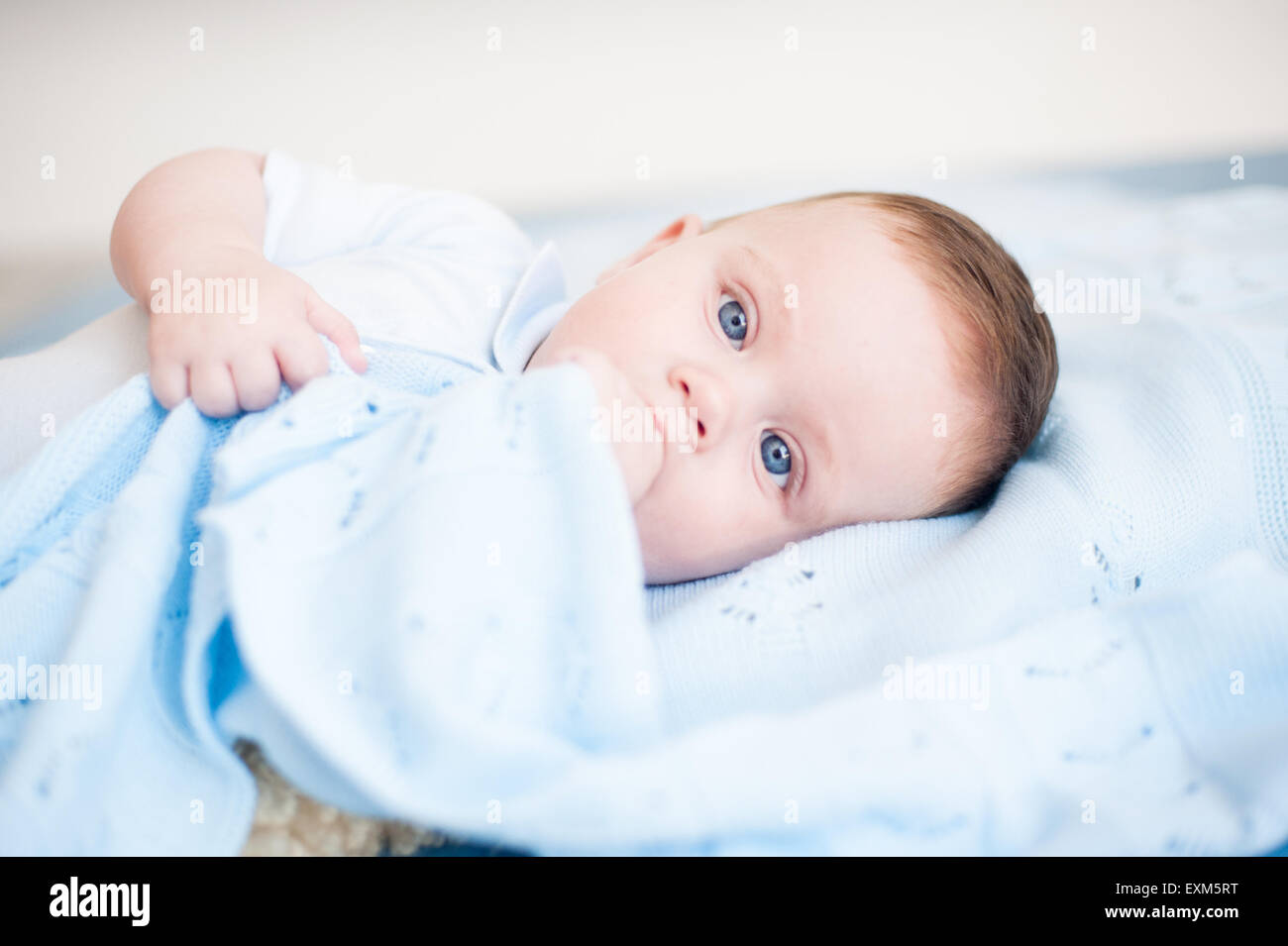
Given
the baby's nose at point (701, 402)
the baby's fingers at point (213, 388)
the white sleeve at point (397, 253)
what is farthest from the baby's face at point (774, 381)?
the baby's fingers at point (213, 388)

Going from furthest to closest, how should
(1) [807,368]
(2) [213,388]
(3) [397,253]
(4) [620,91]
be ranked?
(4) [620,91] < (3) [397,253] < (1) [807,368] < (2) [213,388]

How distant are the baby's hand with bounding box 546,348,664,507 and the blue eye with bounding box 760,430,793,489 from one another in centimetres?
14

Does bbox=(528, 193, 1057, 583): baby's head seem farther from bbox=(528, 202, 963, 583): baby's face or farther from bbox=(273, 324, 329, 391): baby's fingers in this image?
bbox=(273, 324, 329, 391): baby's fingers

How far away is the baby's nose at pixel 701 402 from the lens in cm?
87

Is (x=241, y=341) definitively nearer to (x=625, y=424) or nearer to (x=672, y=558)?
(x=625, y=424)

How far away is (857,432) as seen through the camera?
93cm

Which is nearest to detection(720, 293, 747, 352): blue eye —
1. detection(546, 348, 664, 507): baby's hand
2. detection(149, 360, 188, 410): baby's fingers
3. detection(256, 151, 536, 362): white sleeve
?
detection(546, 348, 664, 507): baby's hand

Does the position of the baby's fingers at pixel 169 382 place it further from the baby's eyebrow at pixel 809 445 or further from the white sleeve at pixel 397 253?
the baby's eyebrow at pixel 809 445

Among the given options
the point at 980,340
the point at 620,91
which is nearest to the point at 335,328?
the point at 980,340

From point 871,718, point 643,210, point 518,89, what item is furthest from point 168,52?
point 871,718

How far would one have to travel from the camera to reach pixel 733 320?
37.9 inches

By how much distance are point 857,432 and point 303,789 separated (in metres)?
0.59

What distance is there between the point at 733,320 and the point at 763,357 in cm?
6
